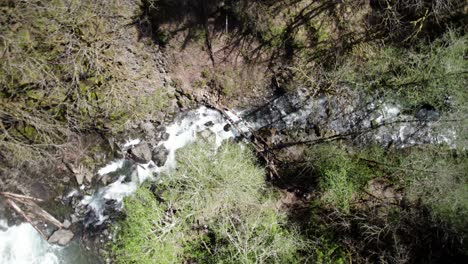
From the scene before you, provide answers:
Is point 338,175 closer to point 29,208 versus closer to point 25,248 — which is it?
point 29,208

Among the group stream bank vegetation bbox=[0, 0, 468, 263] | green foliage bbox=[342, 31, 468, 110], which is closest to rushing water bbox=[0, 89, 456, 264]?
stream bank vegetation bbox=[0, 0, 468, 263]

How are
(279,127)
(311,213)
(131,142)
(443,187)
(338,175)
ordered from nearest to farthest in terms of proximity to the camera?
(443,187), (338,175), (311,213), (131,142), (279,127)

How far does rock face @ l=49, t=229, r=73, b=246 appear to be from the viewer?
23.9 ft

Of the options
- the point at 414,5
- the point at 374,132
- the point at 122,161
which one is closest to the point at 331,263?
the point at 374,132

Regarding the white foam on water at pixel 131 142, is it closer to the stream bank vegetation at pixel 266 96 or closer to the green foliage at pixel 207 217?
the stream bank vegetation at pixel 266 96

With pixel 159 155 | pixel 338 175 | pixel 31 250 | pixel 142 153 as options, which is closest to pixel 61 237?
pixel 31 250

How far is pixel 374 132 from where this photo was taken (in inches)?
305

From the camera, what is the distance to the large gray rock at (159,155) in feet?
24.8

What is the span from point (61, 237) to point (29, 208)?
0.79m

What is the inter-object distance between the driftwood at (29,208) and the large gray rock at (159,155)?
2122 mm

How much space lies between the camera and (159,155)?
7.55 metres

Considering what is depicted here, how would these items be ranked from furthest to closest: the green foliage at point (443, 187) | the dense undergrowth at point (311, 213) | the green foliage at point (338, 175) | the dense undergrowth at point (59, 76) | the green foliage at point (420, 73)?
the green foliage at point (338, 175), the green foliage at point (420, 73), the dense undergrowth at point (311, 213), the green foliage at point (443, 187), the dense undergrowth at point (59, 76)

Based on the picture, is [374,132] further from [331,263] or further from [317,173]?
[331,263]

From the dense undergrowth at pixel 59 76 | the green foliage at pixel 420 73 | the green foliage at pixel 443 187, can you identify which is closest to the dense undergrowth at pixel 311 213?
the green foliage at pixel 443 187
